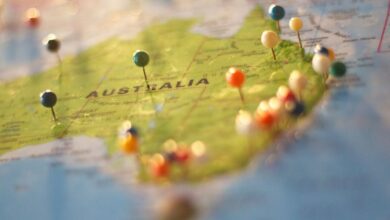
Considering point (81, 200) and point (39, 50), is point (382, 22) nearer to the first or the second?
point (81, 200)

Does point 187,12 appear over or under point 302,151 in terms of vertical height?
over

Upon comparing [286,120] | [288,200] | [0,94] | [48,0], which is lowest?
[288,200]

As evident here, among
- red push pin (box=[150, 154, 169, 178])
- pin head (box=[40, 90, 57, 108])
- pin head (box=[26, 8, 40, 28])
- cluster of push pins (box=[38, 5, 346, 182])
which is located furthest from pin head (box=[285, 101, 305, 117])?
pin head (box=[26, 8, 40, 28])

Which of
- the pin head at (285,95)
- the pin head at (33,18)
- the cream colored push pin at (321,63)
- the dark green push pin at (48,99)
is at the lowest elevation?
the pin head at (285,95)

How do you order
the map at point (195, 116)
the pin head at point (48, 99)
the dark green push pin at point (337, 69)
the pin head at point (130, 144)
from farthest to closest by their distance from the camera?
the pin head at point (48, 99) → the dark green push pin at point (337, 69) → the pin head at point (130, 144) → the map at point (195, 116)

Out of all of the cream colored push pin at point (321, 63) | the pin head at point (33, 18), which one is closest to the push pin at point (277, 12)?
the cream colored push pin at point (321, 63)

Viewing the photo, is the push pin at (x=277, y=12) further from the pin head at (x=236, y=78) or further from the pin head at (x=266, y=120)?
the pin head at (x=266, y=120)

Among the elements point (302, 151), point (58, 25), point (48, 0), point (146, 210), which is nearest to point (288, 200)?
point (302, 151)
